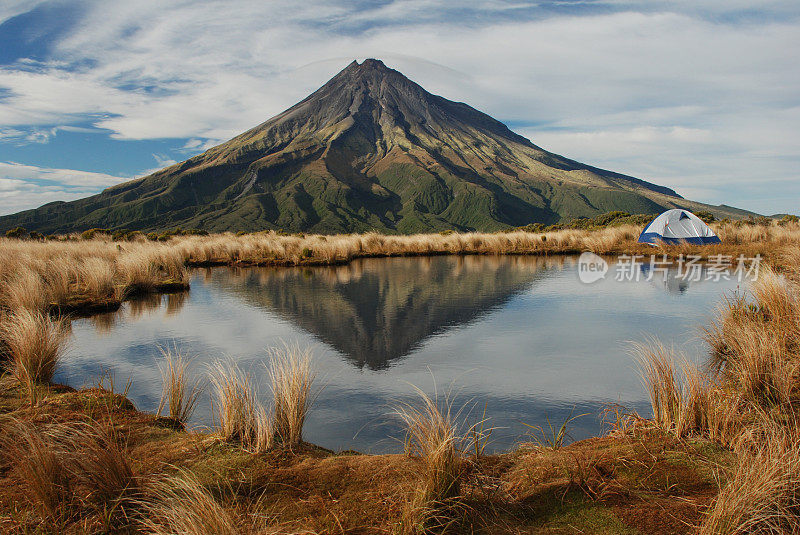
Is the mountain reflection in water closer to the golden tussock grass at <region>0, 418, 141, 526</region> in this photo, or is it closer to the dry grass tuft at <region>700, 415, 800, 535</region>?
the golden tussock grass at <region>0, 418, 141, 526</region>

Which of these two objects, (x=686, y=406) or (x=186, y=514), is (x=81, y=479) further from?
(x=686, y=406)

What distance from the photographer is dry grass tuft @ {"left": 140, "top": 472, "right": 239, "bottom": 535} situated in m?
2.17

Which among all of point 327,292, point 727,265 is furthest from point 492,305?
point 727,265

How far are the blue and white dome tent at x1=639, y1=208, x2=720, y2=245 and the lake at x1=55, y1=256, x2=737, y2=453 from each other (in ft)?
32.7

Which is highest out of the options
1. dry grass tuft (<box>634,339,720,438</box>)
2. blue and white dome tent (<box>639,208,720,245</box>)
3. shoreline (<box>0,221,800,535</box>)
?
blue and white dome tent (<box>639,208,720,245</box>)

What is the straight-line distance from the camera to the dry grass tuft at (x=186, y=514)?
7.13 ft

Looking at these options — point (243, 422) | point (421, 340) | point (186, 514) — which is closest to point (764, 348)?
point (421, 340)

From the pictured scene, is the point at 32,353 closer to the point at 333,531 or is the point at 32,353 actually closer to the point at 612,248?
the point at 333,531

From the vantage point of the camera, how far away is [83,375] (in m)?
5.92

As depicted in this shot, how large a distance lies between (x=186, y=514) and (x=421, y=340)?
529 cm

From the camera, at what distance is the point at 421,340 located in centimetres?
737

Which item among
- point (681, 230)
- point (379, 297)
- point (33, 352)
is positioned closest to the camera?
point (33, 352)

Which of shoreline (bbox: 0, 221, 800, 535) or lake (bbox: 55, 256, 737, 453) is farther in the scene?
lake (bbox: 55, 256, 737, 453)

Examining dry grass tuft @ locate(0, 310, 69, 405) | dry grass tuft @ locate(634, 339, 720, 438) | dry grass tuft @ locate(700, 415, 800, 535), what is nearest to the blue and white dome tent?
dry grass tuft @ locate(634, 339, 720, 438)
